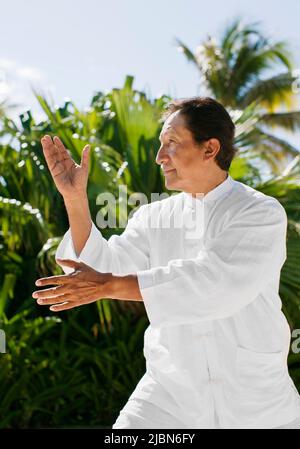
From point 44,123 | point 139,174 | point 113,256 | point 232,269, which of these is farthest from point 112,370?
point 232,269

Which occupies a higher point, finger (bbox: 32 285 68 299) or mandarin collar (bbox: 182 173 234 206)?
mandarin collar (bbox: 182 173 234 206)

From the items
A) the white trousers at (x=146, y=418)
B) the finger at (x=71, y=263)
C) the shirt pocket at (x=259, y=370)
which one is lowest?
the white trousers at (x=146, y=418)

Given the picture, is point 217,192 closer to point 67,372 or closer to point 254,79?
point 67,372

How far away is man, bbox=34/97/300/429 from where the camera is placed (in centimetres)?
287

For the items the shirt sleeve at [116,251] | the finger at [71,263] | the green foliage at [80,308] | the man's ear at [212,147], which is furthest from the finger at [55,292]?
the green foliage at [80,308]

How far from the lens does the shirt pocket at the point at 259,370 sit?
3.05m

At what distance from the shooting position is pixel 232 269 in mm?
2914

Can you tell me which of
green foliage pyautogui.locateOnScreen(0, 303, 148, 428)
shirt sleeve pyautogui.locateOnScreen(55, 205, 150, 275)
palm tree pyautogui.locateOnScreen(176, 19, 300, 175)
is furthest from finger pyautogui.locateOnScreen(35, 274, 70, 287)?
palm tree pyautogui.locateOnScreen(176, 19, 300, 175)

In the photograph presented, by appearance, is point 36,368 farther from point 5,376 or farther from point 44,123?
point 44,123

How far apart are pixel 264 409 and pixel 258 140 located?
5466mm

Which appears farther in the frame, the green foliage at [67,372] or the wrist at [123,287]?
the green foliage at [67,372]

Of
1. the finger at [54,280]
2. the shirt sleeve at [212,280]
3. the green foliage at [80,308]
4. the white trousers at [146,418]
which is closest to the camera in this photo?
the finger at [54,280]

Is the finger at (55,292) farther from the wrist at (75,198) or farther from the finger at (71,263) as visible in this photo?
the wrist at (75,198)

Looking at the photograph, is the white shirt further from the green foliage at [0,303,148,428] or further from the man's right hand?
the green foliage at [0,303,148,428]
